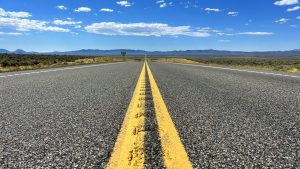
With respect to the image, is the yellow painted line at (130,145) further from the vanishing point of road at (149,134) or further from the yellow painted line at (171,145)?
the yellow painted line at (171,145)

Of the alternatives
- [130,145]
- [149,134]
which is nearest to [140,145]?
[130,145]

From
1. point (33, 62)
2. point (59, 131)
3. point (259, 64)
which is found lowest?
point (259, 64)

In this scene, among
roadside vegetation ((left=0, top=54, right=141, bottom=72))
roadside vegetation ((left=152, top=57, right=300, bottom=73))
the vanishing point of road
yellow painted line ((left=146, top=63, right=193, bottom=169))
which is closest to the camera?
yellow painted line ((left=146, top=63, right=193, bottom=169))

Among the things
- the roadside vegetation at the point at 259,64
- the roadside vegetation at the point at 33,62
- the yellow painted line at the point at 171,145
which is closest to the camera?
the yellow painted line at the point at 171,145

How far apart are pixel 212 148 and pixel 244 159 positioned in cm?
31

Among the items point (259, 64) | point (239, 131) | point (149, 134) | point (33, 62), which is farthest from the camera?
point (259, 64)

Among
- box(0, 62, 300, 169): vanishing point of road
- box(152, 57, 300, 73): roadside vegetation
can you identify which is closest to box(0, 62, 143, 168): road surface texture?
box(0, 62, 300, 169): vanishing point of road

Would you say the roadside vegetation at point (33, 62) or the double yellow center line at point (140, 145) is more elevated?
the double yellow center line at point (140, 145)

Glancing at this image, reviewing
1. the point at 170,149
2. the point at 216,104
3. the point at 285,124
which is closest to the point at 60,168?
the point at 170,149

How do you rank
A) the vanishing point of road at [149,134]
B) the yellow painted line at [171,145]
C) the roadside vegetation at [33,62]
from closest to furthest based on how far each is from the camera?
the yellow painted line at [171,145], the vanishing point of road at [149,134], the roadside vegetation at [33,62]

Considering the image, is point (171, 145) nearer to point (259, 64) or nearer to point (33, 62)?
point (33, 62)

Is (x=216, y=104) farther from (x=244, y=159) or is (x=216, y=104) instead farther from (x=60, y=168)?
(x=60, y=168)

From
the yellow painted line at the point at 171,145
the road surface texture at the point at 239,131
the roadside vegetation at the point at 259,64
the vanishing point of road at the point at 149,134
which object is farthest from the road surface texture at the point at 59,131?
the roadside vegetation at the point at 259,64

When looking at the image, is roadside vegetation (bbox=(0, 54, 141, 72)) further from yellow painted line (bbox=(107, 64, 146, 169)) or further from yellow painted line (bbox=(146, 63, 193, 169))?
yellow painted line (bbox=(146, 63, 193, 169))
